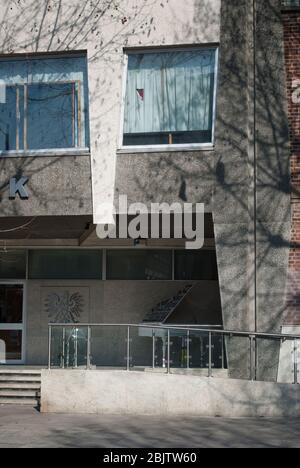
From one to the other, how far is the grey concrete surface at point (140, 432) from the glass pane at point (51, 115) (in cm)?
536

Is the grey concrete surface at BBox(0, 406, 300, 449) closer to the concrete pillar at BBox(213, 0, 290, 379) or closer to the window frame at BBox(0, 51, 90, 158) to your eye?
the concrete pillar at BBox(213, 0, 290, 379)

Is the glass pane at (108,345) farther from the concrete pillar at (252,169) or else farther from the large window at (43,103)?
the large window at (43,103)

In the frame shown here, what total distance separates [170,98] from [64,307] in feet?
21.1

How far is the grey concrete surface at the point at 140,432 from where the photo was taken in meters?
13.7

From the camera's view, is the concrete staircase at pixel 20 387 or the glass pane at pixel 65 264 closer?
the concrete staircase at pixel 20 387

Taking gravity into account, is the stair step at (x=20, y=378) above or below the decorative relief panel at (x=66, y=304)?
below

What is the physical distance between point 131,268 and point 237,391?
21.2ft

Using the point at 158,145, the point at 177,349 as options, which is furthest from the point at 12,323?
the point at 158,145

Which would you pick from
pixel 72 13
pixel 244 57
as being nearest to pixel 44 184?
pixel 72 13

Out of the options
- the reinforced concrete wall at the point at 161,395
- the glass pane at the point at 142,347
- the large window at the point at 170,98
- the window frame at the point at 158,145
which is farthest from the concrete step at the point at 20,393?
the large window at the point at 170,98

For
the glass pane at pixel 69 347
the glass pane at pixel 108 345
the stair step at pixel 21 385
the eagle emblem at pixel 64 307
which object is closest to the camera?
the glass pane at pixel 108 345

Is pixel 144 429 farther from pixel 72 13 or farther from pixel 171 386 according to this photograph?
pixel 72 13

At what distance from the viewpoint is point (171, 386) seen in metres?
17.0

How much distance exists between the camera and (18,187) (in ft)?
61.2
